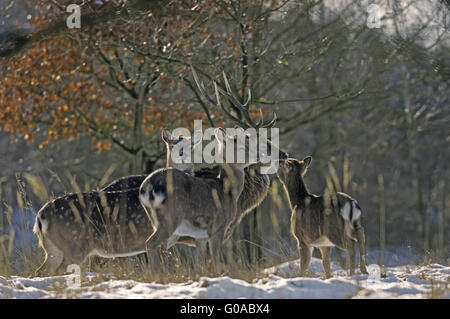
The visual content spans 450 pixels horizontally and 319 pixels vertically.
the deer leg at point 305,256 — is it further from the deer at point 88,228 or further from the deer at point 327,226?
the deer at point 88,228

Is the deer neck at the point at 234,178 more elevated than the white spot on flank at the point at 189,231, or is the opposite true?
the deer neck at the point at 234,178

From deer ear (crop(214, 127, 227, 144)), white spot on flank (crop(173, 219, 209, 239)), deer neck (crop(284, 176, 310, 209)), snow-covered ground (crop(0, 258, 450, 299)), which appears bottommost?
snow-covered ground (crop(0, 258, 450, 299))

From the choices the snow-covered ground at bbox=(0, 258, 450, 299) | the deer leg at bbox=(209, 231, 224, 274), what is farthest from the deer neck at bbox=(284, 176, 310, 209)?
the snow-covered ground at bbox=(0, 258, 450, 299)

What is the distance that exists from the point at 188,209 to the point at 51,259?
148 centimetres

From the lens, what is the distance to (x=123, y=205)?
714cm

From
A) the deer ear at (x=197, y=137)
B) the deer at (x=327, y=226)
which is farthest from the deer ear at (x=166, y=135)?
the deer at (x=327, y=226)

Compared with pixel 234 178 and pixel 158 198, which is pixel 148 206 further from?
pixel 234 178

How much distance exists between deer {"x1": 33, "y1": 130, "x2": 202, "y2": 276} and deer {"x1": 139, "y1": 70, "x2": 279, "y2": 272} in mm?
413

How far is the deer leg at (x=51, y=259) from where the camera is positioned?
681 centimetres

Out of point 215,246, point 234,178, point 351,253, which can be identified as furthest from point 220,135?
point 351,253

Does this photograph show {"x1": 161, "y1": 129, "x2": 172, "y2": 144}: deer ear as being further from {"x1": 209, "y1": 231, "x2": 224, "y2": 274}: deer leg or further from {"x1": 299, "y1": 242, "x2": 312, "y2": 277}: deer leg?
{"x1": 299, "y1": 242, "x2": 312, "y2": 277}: deer leg

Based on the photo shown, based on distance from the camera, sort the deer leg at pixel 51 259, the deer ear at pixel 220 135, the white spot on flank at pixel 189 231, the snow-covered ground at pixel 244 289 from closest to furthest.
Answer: the snow-covered ground at pixel 244 289
the white spot on flank at pixel 189 231
the deer leg at pixel 51 259
the deer ear at pixel 220 135

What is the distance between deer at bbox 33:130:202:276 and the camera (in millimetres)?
6852

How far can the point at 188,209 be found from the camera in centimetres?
648
